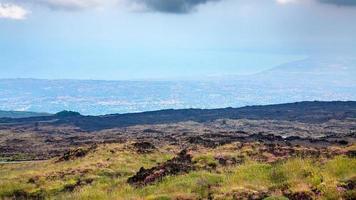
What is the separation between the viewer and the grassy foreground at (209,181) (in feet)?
86.8

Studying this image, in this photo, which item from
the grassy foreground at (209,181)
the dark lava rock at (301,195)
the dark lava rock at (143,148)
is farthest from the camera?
the dark lava rock at (143,148)

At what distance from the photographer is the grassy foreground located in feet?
86.8

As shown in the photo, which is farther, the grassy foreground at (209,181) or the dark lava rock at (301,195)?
the grassy foreground at (209,181)

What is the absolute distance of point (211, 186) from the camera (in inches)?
1175

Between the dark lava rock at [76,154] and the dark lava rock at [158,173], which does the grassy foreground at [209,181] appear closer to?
the dark lava rock at [158,173]

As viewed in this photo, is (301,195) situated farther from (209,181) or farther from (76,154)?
(76,154)

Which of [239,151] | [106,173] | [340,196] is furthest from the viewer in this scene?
[239,151]

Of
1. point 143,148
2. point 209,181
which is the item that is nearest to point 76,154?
point 143,148

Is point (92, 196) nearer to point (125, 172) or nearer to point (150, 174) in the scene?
point (150, 174)

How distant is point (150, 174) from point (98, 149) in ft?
75.0

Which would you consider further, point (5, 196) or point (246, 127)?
point (246, 127)

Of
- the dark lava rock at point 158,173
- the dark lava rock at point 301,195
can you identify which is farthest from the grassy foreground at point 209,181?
the dark lava rock at point 158,173

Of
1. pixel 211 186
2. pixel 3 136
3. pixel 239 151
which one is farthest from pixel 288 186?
pixel 3 136

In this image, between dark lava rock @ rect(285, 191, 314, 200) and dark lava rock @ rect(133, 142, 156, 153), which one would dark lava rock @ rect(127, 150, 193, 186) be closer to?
dark lava rock @ rect(285, 191, 314, 200)
